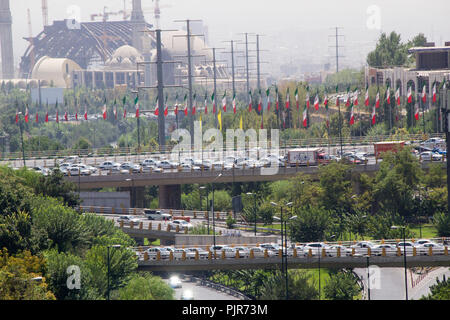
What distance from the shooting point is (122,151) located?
366 feet

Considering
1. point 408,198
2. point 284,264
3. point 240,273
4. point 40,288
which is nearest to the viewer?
point 40,288

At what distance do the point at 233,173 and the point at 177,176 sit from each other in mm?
5199

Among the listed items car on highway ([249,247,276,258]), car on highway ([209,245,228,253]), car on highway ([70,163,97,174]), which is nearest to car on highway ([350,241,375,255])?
car on highway ([249,247,276,258])

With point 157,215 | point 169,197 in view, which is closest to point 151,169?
point 169,197

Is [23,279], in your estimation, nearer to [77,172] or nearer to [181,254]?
[181,254]

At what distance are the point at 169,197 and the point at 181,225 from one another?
51.5 ft

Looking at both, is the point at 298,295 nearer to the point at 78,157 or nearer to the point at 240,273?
the point at 240,273

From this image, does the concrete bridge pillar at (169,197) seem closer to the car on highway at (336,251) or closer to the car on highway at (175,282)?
the car on highway at (175,282)

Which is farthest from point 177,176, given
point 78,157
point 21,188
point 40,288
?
point 40,288

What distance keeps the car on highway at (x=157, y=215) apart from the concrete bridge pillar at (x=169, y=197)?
9753mm

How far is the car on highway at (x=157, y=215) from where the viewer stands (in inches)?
3115

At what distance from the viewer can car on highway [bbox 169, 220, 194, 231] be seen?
7394 cm

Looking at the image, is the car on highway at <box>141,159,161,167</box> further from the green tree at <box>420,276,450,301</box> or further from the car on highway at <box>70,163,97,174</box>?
the green tree at <box>420,276,450,301</box>

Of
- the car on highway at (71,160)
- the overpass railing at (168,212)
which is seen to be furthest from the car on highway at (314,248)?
the car on highway at (71,160)
